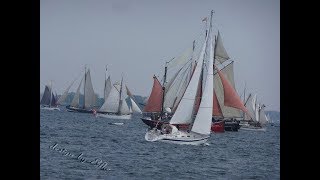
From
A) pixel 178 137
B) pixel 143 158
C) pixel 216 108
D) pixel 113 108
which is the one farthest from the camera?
pixel 113 108

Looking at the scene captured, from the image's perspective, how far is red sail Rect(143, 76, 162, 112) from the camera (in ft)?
24.2

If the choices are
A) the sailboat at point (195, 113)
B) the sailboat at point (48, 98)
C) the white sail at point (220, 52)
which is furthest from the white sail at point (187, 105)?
the sailboat at point (48, 98)

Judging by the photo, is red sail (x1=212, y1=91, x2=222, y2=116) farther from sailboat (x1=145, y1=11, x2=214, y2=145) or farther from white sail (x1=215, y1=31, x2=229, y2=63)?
white sail (x1=215, y1=31, x2=229, y2=63)

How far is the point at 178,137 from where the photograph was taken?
8328 millimetres

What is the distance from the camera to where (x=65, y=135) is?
702 cm

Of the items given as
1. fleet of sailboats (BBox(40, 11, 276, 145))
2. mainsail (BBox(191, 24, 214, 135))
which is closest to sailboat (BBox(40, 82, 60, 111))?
fleet of sailboats (BBox(40, 11, 276, 145))

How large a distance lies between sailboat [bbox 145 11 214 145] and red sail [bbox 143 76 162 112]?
1.44 feet

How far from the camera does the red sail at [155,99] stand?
7.38 m

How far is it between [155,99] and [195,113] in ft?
3.54

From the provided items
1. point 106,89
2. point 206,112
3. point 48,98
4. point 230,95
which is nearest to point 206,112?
point 206,112

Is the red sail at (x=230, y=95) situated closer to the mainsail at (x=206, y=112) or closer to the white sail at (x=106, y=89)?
the mainsail at (x=206, y=112)

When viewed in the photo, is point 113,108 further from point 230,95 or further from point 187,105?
point 230,95
